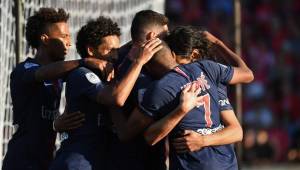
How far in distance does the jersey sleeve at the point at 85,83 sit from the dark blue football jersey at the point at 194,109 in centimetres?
31

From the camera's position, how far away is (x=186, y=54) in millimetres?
4266

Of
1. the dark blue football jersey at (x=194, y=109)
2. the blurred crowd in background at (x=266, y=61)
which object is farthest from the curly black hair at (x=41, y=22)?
the blurred crowd in background at (x=266, y=61)

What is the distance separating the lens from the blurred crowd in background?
13.7m

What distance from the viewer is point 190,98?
13.0 feet

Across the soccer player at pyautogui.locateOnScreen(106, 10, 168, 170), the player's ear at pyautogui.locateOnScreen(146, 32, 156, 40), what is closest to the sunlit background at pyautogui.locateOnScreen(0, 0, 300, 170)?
the player's ear at pyautogui.locateOnScreen(146, 32, 156, 40)

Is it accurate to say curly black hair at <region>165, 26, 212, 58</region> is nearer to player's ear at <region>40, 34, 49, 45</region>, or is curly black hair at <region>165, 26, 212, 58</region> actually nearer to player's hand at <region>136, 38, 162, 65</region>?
player's hand at <region>136, 38, 162, 65</region>

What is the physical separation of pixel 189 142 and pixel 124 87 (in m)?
0.44

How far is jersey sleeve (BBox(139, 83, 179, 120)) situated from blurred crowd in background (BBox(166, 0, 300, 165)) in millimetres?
9371

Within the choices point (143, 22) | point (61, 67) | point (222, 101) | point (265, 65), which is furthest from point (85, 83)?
point (265, 65)

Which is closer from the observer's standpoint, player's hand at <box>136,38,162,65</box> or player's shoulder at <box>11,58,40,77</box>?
player's hand at <box>136,38,162,65</box>

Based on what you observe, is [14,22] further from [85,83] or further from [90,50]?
[85,83]

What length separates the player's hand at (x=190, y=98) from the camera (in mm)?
3912

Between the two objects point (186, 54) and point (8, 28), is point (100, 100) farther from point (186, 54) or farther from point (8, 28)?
point (8, 28)

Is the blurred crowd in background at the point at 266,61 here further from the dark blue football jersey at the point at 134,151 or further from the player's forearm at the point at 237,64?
the dark blue football jersey at the point at 134,151
